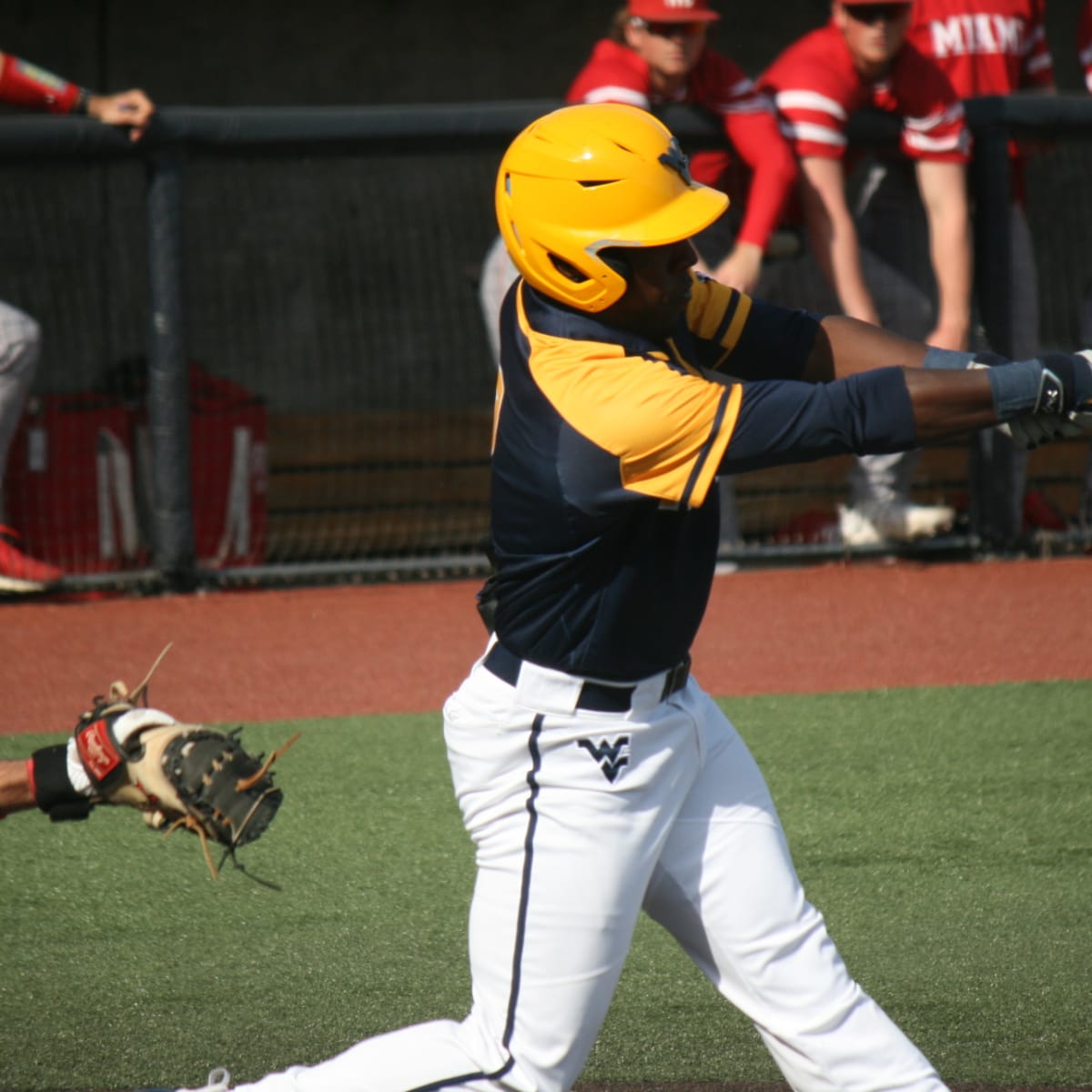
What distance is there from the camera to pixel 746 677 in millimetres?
5699

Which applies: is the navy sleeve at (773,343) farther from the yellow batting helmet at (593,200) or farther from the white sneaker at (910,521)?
the white sneaker at (910,521)

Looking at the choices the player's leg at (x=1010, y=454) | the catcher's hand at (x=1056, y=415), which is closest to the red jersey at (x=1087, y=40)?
the player's leg at (x=1010, y=454)

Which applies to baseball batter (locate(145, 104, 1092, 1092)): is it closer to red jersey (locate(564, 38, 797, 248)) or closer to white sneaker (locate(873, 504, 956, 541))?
red jersey (locate(564, 38, 797, 248))

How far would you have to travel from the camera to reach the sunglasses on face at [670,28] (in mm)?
6023

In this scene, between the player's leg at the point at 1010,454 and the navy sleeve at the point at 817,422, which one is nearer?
the navy sleeve at the point at 817,422

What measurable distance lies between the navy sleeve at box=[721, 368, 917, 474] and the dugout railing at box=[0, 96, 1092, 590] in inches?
168

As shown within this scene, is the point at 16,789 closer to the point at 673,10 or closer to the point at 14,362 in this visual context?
the point at 14,362

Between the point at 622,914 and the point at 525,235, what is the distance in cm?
101

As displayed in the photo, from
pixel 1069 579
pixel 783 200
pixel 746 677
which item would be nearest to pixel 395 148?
pixel 783 200

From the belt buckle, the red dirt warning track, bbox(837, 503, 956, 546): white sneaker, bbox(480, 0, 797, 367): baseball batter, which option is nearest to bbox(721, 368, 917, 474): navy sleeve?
the belt buckle

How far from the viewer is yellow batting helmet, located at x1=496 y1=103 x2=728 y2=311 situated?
7.88ft

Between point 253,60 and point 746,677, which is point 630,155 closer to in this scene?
point 746,677

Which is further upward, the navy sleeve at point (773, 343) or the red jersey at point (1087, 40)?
the red jersey at point (1087, 40)

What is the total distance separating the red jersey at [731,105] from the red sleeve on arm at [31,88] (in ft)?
6.15
